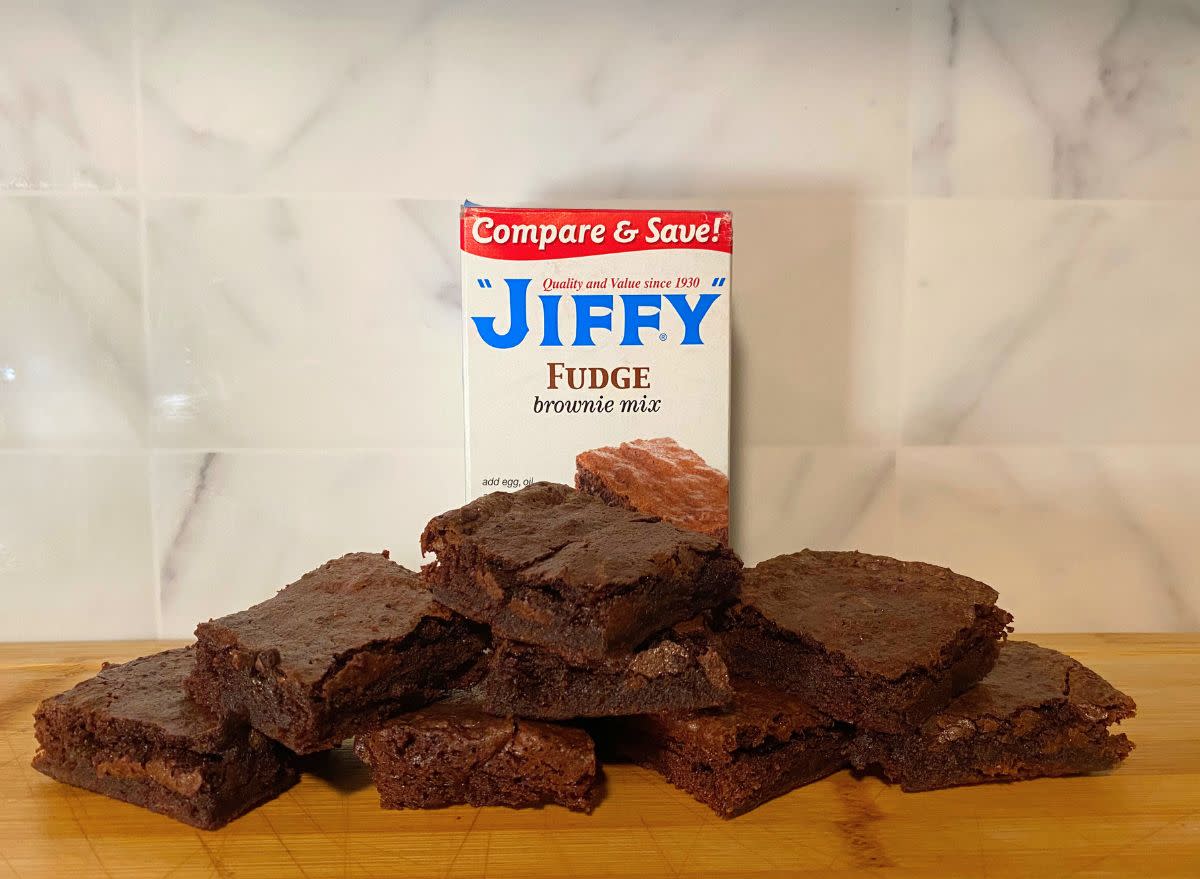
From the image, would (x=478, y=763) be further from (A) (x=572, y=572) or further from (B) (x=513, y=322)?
(B) (x=513, y=322)

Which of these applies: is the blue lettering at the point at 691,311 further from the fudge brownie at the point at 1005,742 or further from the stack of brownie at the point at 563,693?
the fudge brownie at the point at 1005,742

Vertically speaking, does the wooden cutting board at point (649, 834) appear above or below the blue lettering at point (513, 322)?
below

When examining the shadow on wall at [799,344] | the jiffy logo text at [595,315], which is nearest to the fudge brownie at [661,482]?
the jiffy logo text at [595,315]

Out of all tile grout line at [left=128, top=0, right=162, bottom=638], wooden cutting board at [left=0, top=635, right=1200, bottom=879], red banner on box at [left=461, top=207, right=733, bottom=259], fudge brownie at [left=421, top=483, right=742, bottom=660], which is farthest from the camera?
tile grout line at [left=128, top=0, right=162, bottom=638]

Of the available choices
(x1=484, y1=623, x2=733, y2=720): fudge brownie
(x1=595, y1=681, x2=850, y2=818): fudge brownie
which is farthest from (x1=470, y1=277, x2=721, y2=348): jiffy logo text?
(x1=595, y1=681, x2=850, y2=818): fudge brownie

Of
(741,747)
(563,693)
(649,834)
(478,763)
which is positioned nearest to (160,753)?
(478,763)

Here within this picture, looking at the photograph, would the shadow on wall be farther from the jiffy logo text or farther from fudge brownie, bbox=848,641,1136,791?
fudge brownie, bbox=848,641,1136,791
